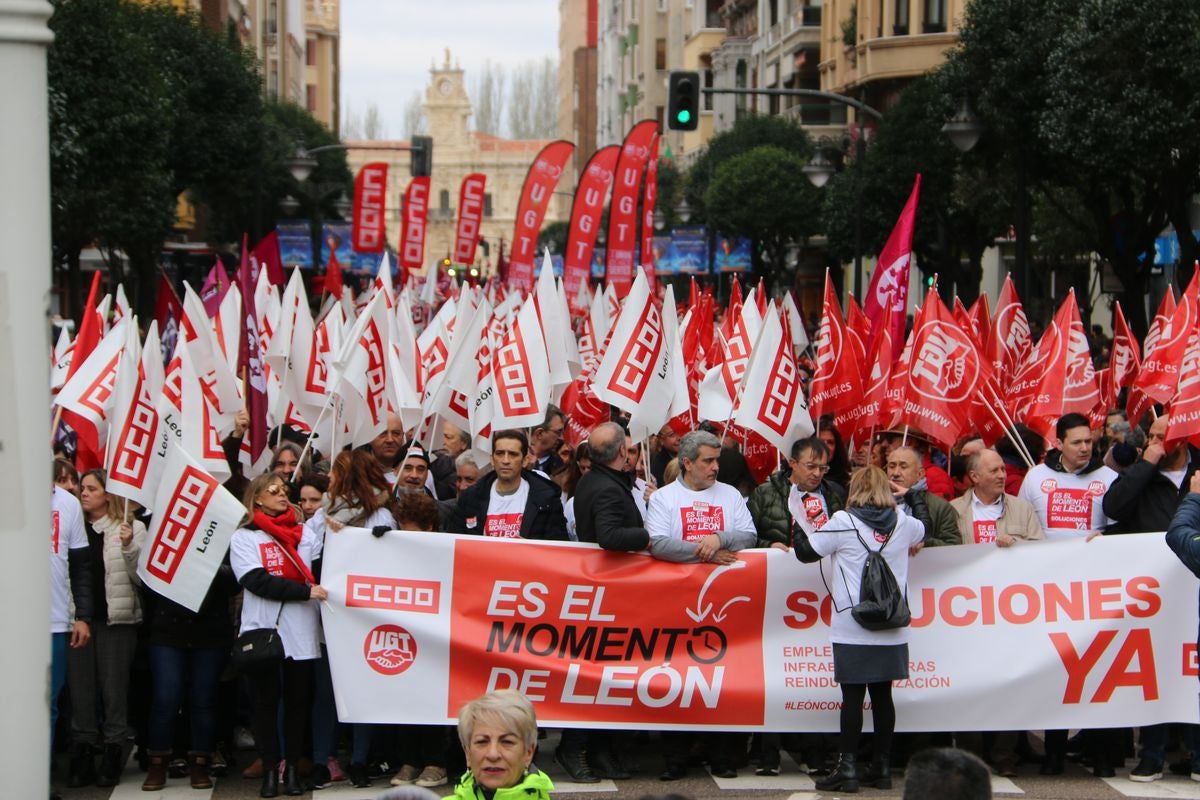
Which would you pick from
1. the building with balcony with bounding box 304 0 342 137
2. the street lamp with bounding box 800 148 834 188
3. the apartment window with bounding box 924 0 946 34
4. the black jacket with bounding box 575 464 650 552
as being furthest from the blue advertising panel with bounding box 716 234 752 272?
the building with balcony with bounding box 304 0 342 137

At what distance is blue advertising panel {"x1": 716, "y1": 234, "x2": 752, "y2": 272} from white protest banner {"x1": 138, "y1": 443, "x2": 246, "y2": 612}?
144ft

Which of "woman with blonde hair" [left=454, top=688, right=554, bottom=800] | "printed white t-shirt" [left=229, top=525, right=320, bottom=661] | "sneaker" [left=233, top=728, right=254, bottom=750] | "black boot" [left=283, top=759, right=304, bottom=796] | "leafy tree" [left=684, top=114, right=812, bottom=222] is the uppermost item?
"leafy tree" [left=684, top=114, right=812, bottom=222]

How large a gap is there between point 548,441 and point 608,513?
346 cm

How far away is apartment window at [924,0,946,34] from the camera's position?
149ft

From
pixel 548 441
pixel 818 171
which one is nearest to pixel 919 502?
pixel 548 441

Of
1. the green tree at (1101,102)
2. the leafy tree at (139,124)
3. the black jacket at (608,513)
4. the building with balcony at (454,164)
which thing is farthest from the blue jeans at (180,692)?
the building with balcony at (454,164)

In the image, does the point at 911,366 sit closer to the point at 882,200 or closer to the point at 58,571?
the point at 58,571

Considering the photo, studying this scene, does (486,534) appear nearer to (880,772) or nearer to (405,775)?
(405,775)

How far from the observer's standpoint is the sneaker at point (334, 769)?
8.18 m

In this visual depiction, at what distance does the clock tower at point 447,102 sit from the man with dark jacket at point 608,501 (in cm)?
16391

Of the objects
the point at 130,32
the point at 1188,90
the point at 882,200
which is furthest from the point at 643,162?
the point at 882,200

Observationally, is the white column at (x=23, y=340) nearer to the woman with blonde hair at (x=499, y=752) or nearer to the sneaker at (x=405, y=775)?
the woman with blonde hair at (x=499, y=752)

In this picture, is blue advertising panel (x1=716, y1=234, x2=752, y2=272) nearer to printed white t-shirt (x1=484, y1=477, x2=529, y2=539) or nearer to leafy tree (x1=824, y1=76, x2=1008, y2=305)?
leafy tree (x1=824, y1=76, x2=1008, y2=305)

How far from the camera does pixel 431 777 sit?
322 inches
